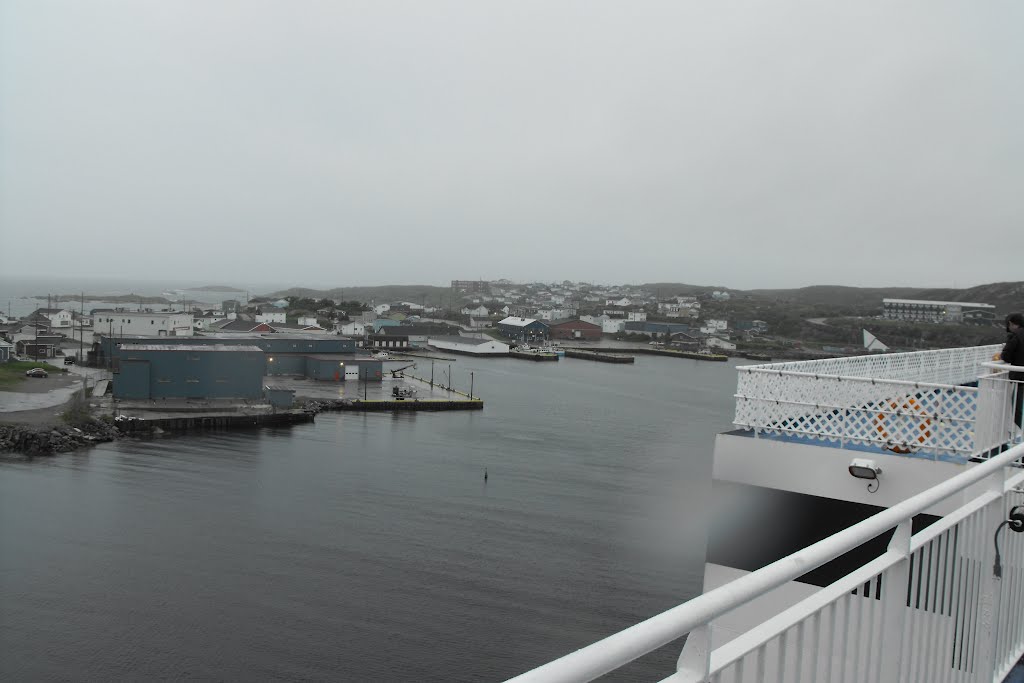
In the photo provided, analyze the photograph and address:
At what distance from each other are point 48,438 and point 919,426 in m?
9.04

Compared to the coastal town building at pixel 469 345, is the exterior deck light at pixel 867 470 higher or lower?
higher

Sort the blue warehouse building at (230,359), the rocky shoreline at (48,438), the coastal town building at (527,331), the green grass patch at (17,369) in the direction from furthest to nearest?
the coastal town building at (527,331)
the green grass patch at (17,369)
the blue warehouse building at (230,359)
the rocky shoreline at (48,438)

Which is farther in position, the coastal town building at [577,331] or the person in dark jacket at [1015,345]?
the coastal town building at [577,331]

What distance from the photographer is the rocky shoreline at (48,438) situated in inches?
329

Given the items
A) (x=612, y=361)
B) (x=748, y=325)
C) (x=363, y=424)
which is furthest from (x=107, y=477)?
(x=748, y=325)

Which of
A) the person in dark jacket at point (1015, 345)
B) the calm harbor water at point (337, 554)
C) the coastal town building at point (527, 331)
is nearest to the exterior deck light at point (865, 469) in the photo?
the person in dark jacket at point (1015, 345)

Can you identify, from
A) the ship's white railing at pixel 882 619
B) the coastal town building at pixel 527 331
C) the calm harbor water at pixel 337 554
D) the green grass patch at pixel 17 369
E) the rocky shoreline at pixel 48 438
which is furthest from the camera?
the coastal town building at pixel 527 331

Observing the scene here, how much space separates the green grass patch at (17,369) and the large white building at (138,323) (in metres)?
2.43

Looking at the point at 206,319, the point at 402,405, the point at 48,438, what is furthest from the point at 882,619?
the point at 206,319

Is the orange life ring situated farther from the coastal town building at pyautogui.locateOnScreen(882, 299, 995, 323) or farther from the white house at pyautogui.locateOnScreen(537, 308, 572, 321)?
the white house at pyautogui.locateOnScreen(537, 308, 572, 321)

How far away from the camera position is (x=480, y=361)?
72.4 ft

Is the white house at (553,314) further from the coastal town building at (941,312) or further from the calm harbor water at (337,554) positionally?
the calm harbor water at (337,554)

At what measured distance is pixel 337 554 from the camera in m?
5.32

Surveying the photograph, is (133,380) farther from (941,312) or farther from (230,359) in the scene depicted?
(941,312)
